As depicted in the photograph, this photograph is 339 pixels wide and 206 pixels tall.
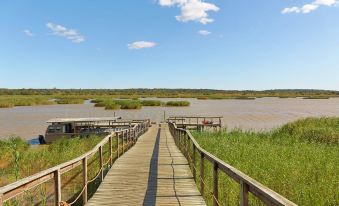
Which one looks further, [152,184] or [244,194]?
[152,184]

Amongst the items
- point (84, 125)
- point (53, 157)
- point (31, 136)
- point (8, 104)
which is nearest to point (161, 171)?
point (53, 157)

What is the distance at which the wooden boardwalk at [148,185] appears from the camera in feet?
23.3

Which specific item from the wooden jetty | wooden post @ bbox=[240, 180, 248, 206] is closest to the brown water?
the wooden jetty

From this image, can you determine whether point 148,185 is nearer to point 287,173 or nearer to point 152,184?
point 152,184

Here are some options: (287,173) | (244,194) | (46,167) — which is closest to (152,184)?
(244,194)

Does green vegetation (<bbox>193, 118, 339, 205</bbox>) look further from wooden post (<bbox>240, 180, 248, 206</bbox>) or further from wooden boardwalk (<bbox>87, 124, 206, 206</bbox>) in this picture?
wooden post (<bbox>240, 180, 248, 206</bbox>)

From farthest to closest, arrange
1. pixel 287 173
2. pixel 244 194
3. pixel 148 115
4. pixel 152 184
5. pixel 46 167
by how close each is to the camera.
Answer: pixel 148 115
pixel 46 167
pixel 287 173
pixel 152 184
pixel 244 194

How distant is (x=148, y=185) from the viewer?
28.1 ft

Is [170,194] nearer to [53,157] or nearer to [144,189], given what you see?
[144,189]

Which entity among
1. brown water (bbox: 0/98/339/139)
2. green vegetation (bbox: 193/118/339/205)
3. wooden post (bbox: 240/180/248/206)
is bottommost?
brown water (bbox: 0/98/339/139)

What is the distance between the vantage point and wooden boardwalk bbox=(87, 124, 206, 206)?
7102 millimetres

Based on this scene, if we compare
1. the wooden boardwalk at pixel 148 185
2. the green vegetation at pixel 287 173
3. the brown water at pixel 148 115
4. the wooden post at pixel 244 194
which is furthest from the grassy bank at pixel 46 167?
the brown water at pixel 148 115

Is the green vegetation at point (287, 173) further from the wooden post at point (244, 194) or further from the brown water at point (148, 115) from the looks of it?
the brown water at point (148, 115)

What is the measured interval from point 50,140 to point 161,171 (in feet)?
71.0
